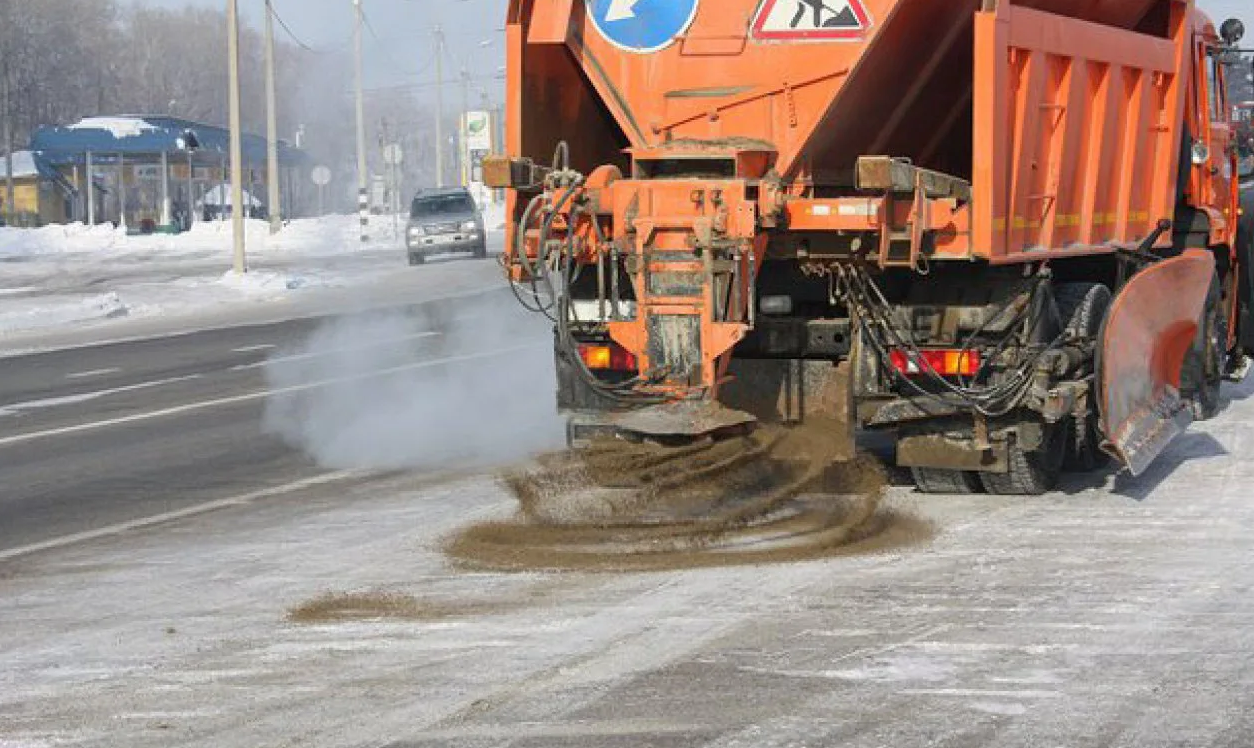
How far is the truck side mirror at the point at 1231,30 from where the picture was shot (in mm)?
13758

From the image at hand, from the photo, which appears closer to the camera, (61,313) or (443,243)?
(61,313)

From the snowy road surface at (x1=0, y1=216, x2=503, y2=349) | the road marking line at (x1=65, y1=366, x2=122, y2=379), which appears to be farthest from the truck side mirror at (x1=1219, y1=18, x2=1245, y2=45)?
the snowy road surface at (x1=0, y1=216, x2=503, y2=349)

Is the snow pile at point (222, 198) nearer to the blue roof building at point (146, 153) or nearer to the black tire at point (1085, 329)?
the blue roof building at point (146, 153)

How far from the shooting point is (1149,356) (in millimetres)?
10953

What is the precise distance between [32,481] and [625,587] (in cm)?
538

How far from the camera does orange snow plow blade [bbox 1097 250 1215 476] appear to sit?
10.1 meters

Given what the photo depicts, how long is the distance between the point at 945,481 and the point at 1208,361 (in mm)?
3661

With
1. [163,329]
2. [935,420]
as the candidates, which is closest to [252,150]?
[163,329]

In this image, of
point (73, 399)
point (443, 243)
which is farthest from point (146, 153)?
point (73, 399)

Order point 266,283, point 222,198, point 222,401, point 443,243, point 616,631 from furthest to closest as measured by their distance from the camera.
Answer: point 222,198, point 443,243, point 266,283, point 222,401, point 616,631

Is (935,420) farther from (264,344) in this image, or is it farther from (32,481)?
(264,344)

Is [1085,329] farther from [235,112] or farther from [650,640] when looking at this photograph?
[235,112]

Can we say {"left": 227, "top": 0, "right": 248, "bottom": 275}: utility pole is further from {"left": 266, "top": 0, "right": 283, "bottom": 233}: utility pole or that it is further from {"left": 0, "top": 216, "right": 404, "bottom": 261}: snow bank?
{"left": 0, "top": 216, "right": 404, "bottom": 261}: snow bank

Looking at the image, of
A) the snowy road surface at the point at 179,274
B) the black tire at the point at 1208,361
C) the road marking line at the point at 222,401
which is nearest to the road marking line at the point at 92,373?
the road marking line at the point at 222,401
